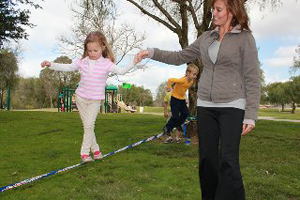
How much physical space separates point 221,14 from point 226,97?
0.80 m

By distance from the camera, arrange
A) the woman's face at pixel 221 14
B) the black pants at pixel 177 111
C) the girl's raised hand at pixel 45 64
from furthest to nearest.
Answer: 1. the black pants at pixel 177 111
2. the girl's raised hand at pixel 45 64
3. the woman's face at pixel 221 14

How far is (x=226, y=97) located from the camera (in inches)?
114

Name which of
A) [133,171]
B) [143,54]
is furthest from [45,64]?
[133,171]

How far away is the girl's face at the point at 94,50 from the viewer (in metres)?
4.89

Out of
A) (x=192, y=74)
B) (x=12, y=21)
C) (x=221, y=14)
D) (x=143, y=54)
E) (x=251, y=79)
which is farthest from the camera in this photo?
(x=12, y=21)

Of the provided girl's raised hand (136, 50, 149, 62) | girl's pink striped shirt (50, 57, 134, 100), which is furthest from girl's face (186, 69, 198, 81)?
girl's raised hand (136, 50, 149, 62)

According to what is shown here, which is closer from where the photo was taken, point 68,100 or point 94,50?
point 94,50

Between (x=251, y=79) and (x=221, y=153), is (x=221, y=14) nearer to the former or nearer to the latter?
(x=251, y=79)

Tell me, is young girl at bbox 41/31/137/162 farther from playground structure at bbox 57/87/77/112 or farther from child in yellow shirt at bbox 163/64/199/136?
playground structure at bbox 57/87/77/112

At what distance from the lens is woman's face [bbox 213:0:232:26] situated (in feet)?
9.61

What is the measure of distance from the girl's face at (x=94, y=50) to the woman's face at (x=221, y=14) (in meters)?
2.43

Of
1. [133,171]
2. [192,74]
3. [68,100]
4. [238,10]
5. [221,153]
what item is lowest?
[133,171]

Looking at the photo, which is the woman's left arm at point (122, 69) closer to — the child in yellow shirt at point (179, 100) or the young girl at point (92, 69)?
the young girl at point (92, 69)

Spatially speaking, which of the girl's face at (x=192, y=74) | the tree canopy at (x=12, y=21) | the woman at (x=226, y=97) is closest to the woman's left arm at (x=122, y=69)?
the woman at (x=226, y=97)
